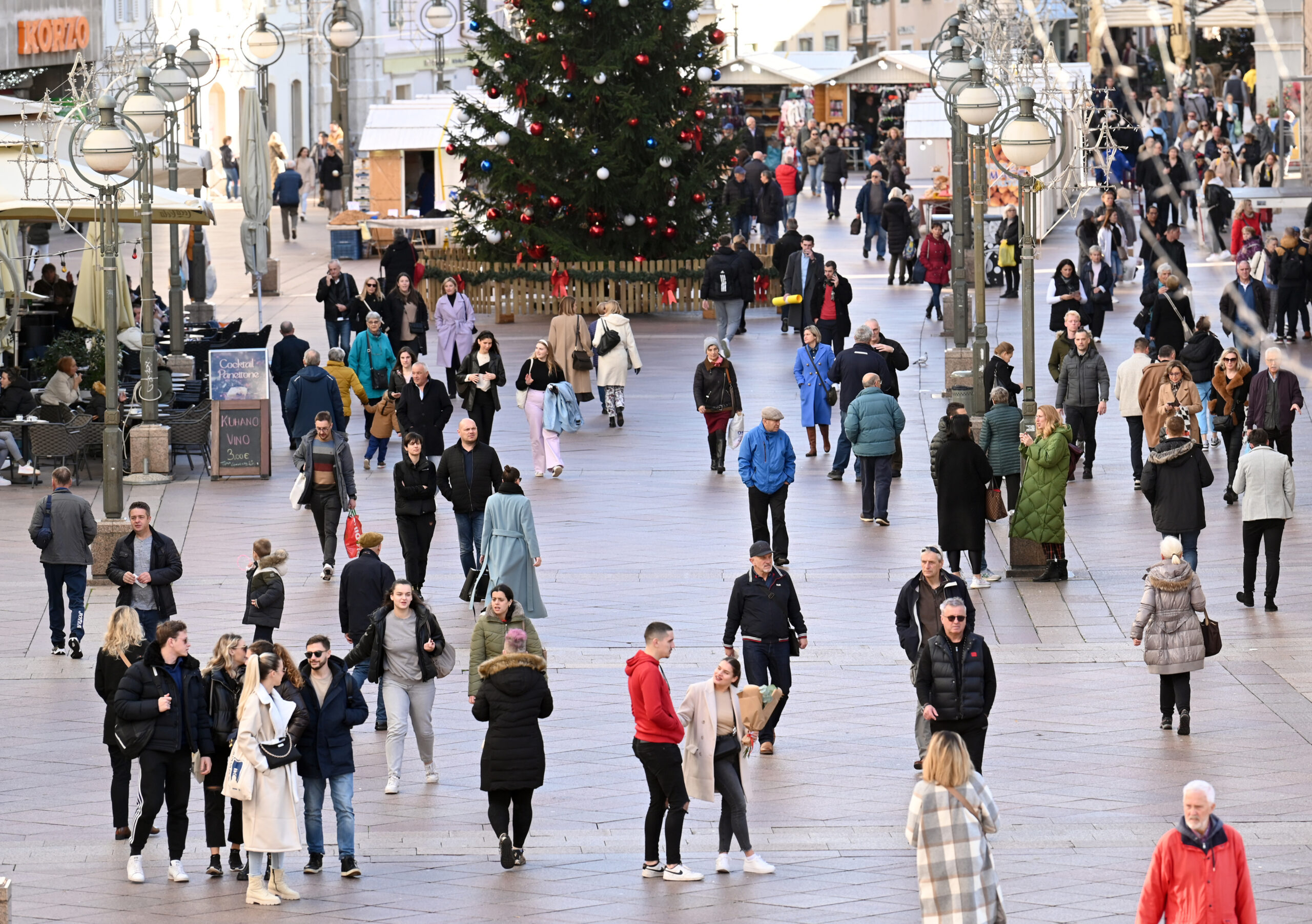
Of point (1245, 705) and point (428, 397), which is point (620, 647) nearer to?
point (1245, 705)

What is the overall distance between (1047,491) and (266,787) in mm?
8604

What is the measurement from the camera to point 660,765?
Answer: 10891 millimetres

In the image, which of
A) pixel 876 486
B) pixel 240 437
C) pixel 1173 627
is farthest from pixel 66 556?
pixel 1173 627

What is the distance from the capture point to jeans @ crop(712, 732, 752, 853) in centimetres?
1098

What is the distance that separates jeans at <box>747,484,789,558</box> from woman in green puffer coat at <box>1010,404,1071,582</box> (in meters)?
1.87

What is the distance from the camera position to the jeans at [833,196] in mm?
49812

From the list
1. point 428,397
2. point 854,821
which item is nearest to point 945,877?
point 854,821

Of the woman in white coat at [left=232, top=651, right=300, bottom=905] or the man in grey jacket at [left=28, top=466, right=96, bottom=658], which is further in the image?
the man in grey jacket at [left=28, top=466, right=96, bottom=658]

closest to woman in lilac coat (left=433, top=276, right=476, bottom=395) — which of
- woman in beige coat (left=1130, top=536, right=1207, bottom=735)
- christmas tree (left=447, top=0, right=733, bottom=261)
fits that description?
christmas tree (left=447, top=0, right=733, bottom=261)

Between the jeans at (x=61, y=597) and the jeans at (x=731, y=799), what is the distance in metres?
6.53

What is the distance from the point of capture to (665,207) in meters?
35.0

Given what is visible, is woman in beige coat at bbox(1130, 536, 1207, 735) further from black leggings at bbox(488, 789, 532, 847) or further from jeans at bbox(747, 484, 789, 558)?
jeans at bbox(747, 484, 789, 558)

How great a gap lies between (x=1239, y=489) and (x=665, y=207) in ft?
62.4

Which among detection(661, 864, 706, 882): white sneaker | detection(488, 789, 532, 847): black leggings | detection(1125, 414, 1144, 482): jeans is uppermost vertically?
detection(1125, 414, 1144, 482): jeans
